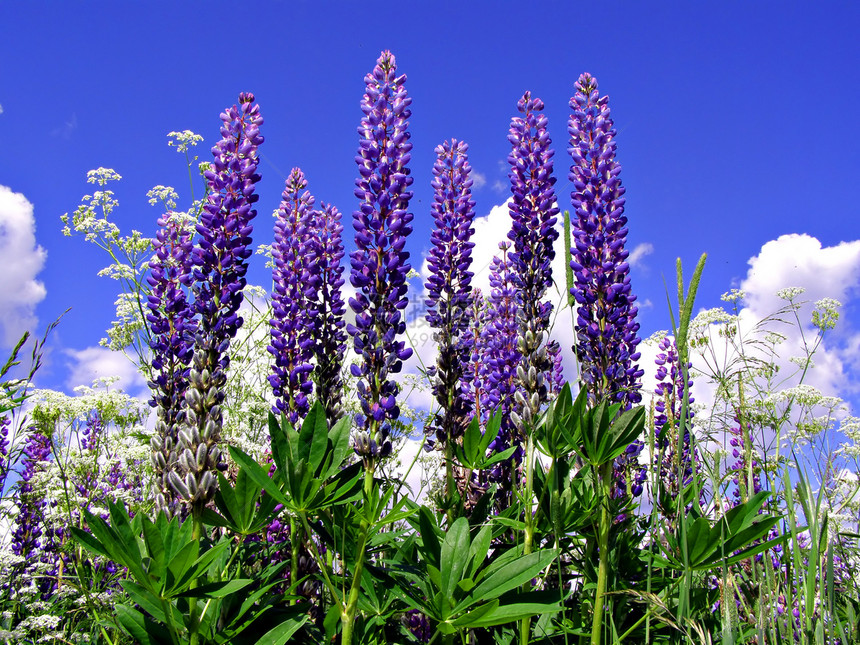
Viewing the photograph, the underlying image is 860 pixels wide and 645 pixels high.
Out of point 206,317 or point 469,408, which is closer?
point 206,317

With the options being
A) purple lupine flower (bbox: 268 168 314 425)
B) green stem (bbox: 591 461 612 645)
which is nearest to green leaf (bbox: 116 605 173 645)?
purple lupine flower (bbox: 268 168 314 425)

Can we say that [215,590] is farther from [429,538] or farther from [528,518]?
[528,518]

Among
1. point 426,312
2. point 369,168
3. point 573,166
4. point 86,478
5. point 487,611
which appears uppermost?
point 573,166

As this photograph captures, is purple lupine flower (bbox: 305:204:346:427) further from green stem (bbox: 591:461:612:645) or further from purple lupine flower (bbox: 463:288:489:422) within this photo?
green stem (bbox: 591:461:612:645)

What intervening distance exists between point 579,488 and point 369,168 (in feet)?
6.84

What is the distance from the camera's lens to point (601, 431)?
249cm

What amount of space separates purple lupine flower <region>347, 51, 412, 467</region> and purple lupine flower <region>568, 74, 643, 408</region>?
3.26 ft

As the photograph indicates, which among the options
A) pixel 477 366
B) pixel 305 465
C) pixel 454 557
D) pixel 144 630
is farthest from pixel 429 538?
pixel 477 366

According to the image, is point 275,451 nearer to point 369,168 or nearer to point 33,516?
point 369,168

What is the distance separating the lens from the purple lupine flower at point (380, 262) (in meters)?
3.11

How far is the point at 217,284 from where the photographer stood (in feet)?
10.5

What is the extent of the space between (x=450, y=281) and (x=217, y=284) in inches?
57.7

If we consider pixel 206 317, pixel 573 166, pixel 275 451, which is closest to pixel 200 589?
pixel 275 451

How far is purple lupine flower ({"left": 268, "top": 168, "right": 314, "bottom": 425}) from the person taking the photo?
11.9 ft
